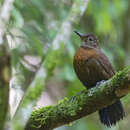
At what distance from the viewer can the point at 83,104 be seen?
2988 mm

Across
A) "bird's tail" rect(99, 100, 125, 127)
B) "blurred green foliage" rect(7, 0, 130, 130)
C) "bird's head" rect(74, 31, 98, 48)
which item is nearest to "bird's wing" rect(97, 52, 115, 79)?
"bird's tail" rect(99, 100, 125, 127)

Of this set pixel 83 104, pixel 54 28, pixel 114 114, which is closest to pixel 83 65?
pixel 114 114

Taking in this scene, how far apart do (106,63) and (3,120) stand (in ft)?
7.70

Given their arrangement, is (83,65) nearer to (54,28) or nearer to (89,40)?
(89,40)

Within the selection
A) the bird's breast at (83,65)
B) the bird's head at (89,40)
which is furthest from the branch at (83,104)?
the bird's head at (89,40)

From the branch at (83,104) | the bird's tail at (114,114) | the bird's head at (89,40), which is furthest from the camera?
the bird's head at (89,40)

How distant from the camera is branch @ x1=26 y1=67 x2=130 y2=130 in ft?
9.00

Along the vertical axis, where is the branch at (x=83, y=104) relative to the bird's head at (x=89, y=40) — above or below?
below

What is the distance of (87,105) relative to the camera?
2951mm

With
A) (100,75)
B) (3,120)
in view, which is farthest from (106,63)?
(3,120)

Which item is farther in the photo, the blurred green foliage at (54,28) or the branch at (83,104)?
Result: the blurred green foliage at (54,28)

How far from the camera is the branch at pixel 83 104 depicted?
2.74 metres

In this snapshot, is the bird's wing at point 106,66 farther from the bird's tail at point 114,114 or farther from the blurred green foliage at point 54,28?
the blurred green foliage at point 54,28

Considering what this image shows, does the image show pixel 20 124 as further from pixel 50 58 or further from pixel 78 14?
pixel 78 14
